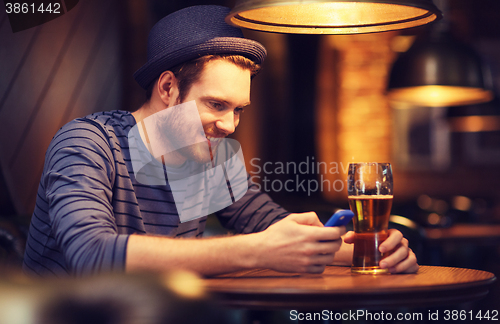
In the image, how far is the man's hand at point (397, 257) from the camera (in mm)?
1087

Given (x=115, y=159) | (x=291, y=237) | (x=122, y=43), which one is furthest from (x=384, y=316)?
(x=122, y=43)

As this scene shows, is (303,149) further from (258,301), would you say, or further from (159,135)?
(258,301)

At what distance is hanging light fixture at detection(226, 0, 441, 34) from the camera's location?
1.25 m

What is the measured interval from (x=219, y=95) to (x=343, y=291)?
698mm

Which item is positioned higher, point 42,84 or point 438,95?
point 42,84

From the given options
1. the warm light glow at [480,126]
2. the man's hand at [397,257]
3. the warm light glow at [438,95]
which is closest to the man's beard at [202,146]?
the man's hand at [397,257]

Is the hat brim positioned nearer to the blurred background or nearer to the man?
the man

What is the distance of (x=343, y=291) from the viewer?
0.83 m

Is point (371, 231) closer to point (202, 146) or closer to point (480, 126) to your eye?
point (202, 146)

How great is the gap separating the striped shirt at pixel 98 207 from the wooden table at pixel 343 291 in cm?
21

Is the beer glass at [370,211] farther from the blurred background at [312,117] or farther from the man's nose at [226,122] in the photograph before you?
the blurred background at [312,117]

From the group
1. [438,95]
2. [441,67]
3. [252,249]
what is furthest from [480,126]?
[252,249]

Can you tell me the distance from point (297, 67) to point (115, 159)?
3.29m

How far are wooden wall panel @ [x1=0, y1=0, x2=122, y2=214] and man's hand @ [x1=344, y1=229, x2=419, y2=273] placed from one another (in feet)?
4.87
